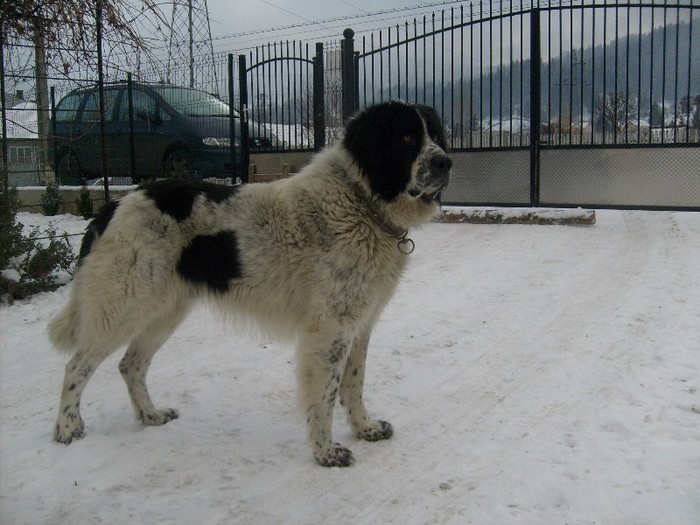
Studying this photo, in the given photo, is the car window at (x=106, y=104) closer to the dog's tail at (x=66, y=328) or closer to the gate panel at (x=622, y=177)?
the gate panel at (x=622, y=177)

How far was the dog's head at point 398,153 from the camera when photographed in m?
3.64

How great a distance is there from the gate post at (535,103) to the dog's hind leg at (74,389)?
7748 millimetres

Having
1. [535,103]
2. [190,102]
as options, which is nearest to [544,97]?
[535,103]

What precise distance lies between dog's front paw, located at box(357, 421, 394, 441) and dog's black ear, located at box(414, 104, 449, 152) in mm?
1657

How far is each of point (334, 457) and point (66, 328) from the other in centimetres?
174

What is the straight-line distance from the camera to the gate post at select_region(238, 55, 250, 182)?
39.6 feet

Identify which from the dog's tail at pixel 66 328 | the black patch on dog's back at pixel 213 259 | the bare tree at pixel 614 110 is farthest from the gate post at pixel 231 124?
the black patch on dog's back at pixel 213 259

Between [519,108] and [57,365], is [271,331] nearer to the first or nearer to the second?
[57,365]

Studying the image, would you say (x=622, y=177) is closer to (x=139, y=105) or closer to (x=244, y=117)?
(x=244, y=117)

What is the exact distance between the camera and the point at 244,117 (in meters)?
12.1

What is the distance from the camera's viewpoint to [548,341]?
524 cm

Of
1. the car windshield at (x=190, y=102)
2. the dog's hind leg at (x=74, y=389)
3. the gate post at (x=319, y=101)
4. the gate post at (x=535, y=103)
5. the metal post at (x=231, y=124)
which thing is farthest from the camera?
the car windshield at (x=190, y=102)

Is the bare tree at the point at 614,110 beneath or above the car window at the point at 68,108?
beneath

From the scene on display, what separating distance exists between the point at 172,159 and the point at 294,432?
9331 mm
